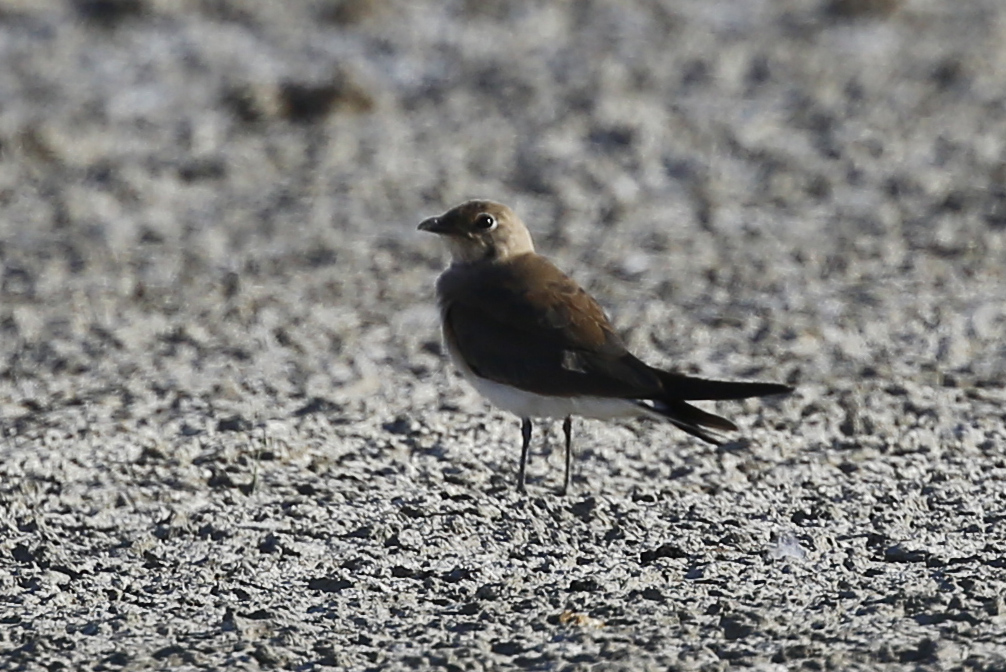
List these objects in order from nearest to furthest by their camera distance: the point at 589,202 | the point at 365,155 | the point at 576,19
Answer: the point at 589,202 < the point at 365,155 < the point at 576,19

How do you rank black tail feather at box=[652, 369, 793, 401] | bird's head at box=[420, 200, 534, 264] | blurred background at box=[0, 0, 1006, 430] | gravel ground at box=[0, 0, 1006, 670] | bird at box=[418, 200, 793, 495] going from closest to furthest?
gravel ground at box=[0, 0, 1006, 670]
black tail feather at box=[652, 369, 793, 401]
bird at box=[418, 200, 793, 495]
bird's head at box=[420, 200, 534, 264]
blurred background at box=[0, 0, 1006, 430]

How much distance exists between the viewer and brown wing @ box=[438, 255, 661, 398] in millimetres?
5578

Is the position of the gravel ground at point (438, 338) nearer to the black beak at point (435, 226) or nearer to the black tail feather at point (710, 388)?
the black tail feather at point (710, 388)

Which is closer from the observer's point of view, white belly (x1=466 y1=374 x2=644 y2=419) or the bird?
the bird

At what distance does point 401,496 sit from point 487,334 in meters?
0.63

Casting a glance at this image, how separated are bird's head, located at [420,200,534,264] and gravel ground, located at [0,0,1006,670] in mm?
608

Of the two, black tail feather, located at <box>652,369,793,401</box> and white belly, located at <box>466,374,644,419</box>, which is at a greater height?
black tail feather, located at <box>652,369,793,401</box>

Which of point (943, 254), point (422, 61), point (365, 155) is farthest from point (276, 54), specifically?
point (943, 254)

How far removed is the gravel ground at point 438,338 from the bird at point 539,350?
0.29m

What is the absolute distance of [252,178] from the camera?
1039 cm

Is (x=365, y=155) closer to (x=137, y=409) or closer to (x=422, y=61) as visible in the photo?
(x=422, y=61)

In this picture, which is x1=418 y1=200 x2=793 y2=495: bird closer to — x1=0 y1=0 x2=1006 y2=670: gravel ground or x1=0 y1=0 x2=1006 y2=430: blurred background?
x1=0 y1=0 x2=1006 y2=670: gravel ground

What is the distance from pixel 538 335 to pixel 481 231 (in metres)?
0.70

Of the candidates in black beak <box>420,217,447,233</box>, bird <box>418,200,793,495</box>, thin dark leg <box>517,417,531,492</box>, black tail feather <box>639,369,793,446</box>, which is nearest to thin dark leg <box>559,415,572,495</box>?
bird <box>418,200,793,495</box>
